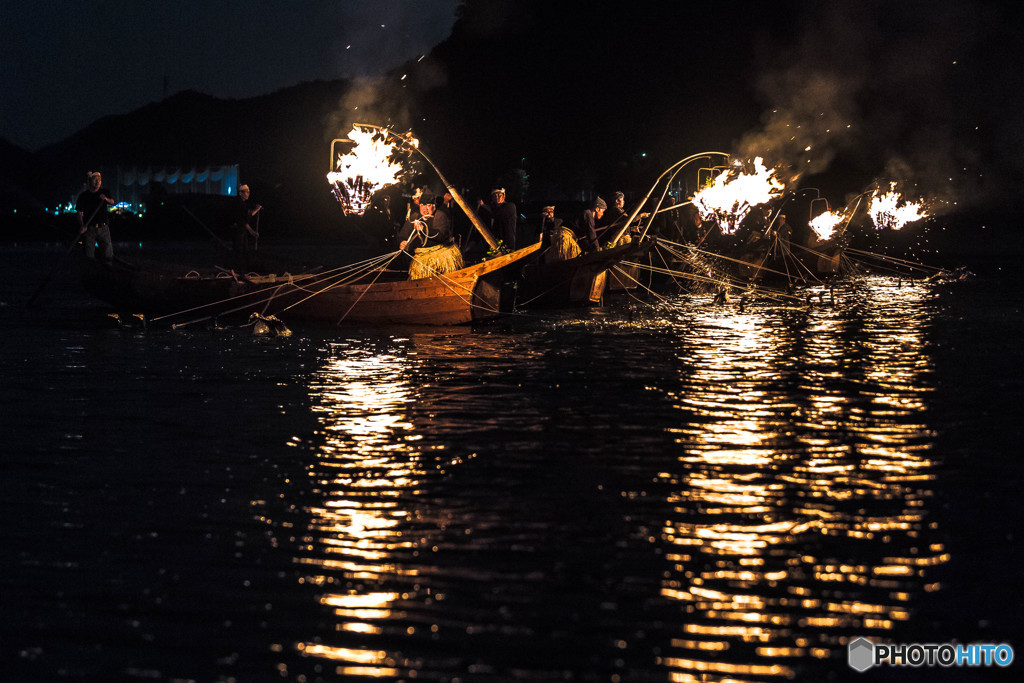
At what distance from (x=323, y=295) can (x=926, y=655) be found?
15.1m

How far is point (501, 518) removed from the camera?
6.83 meters

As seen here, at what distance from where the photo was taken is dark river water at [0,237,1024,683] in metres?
4.88

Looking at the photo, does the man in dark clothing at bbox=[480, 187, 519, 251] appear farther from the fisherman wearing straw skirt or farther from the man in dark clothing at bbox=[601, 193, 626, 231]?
the man in dark clothing at bbox=[601, 193, 626, 231]

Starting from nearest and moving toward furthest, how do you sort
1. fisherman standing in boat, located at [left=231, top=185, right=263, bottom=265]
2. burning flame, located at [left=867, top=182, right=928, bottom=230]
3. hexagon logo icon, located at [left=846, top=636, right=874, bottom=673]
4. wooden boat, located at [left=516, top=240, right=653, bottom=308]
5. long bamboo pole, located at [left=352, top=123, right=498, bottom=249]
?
hexagon logo icon, located at [left=846, top=636, right=874, bottom=673] < long bamboo pole, located at [left=352, top=123, right=498, bottom=249] < wooden boat, located at [left=516, top=240, right=653, bottom=308] < fisherman standing in boat, located at [left=231, top=185, right=263, bottom=265] < burning flame, located at [left=867, top=182, right=928, bottom=230]

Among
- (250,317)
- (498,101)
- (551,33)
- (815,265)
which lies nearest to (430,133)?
(498,101)

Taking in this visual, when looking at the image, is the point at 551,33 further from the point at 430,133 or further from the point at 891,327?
the point at 891,327

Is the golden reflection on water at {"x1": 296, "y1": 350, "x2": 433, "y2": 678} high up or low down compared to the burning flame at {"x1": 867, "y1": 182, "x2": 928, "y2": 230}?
down

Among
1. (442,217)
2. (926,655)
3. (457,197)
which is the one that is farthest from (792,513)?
(457,197)

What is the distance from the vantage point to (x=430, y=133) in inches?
2079

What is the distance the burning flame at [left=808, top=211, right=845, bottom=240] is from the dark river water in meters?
17.4

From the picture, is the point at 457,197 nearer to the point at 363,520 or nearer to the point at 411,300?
the point at 411,300

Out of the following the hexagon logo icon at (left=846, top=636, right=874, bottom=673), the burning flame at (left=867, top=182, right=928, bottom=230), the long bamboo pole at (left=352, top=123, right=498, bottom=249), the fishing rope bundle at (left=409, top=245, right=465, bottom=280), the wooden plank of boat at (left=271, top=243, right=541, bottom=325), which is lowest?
the hexagon logo icon at (left=846, top=636, right=874, bottom=673)

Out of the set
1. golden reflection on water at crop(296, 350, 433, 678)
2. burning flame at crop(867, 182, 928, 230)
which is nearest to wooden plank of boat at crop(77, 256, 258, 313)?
golden reflection on water at crop(296, 350, 433, 678)

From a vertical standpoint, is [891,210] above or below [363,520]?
above
